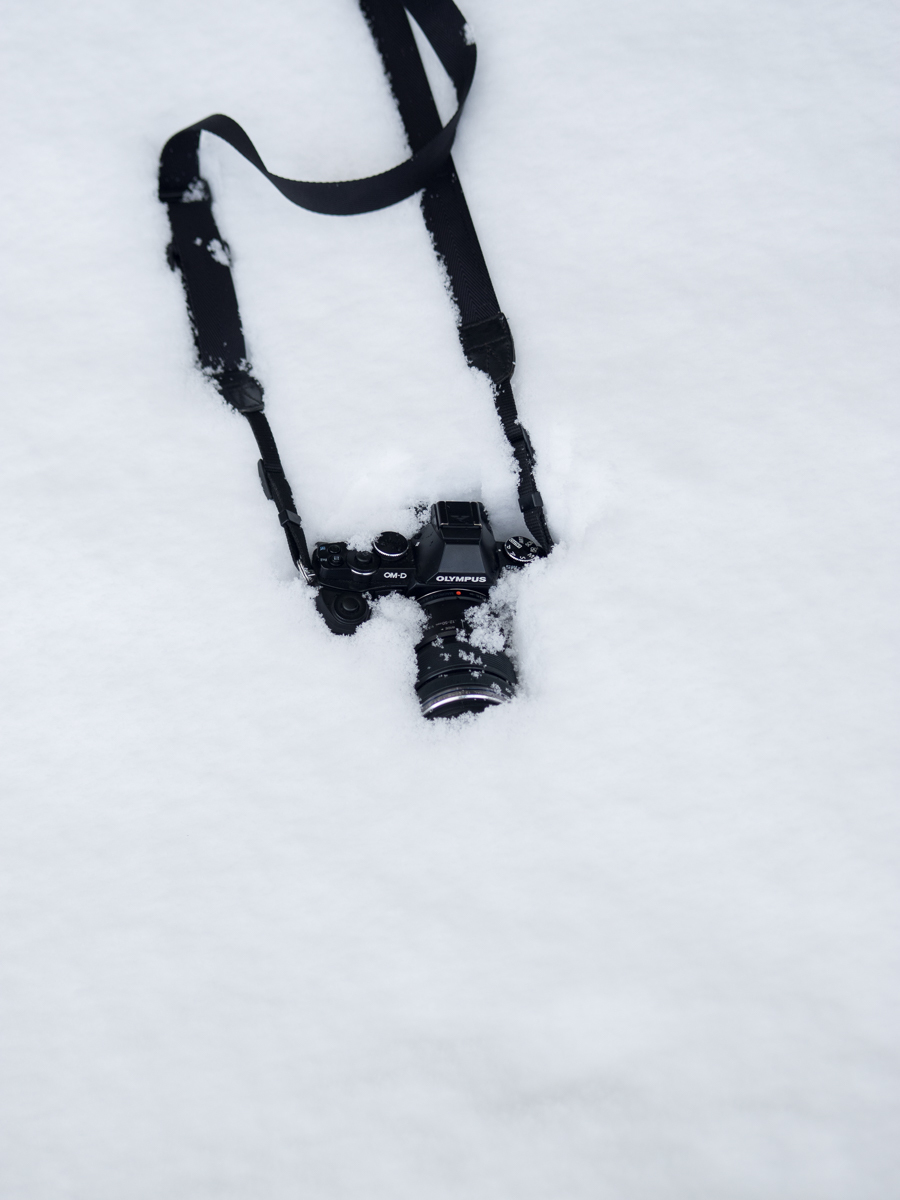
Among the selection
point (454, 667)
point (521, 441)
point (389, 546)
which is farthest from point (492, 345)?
point (454, 667)

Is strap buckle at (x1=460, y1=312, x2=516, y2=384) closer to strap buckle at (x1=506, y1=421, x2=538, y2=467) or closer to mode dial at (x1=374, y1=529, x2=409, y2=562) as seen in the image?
strap buckle at (x1=506, y1=421, x2=538, y2=467)

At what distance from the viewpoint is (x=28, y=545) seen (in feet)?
5.10

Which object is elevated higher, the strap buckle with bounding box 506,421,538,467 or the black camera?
the strap buckle with bounding box 506,421,538,467

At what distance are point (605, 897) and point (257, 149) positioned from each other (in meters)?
1.51

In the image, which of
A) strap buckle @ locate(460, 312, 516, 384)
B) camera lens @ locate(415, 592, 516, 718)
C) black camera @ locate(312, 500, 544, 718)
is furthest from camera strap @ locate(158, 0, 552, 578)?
camera lens @ locate(415, 592, 516, 718)

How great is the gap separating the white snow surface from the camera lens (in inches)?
4.2

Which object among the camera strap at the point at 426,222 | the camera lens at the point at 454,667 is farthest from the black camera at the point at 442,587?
the camera strap at the point at 426,222

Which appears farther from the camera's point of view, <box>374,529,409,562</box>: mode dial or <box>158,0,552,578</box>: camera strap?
<box>158,0,552,578</box>: camera strap

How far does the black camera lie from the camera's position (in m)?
1.39

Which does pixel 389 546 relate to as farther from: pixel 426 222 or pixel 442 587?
pixel 426 222

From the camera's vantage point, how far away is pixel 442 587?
142cm

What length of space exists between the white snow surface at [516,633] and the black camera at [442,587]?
102 millimetres

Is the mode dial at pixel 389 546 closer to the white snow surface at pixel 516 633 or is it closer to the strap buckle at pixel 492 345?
the white snow surface at pixel 516 633

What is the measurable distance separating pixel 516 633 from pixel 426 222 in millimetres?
791
